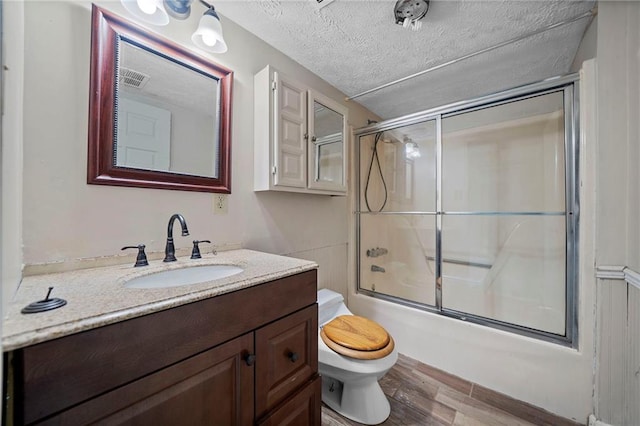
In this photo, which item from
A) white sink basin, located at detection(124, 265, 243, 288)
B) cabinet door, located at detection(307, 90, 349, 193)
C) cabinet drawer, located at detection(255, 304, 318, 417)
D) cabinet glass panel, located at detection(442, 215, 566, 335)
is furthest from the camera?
cabinet glass panel, located at detection(442, 215, 566, 335)

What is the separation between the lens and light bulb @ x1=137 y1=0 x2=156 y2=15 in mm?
941

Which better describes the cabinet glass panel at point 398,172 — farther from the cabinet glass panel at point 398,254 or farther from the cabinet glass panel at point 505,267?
the cabinet glass panel at point 505,267

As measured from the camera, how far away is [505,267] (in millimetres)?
2223

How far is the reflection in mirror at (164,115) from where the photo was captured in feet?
3.28

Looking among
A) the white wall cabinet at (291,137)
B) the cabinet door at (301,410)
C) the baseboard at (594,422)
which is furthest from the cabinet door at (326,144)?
the baseboard at (594,422)

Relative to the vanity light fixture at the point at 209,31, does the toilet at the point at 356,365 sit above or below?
below

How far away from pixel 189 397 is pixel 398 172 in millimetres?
2403

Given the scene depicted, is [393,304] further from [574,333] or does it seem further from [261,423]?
[261,423]

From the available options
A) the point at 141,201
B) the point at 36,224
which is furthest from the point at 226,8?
the point at 36,224

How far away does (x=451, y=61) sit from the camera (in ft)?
5.40


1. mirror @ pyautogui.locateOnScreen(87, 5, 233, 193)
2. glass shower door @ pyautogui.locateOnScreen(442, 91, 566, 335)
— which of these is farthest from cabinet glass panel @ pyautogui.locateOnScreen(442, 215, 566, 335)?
mirror @ pyautogui.locateOnScreen(87, 5, 233, 193)

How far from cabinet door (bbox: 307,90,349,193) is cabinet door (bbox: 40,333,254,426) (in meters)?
1.08

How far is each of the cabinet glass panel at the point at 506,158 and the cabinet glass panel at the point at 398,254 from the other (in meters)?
0.40

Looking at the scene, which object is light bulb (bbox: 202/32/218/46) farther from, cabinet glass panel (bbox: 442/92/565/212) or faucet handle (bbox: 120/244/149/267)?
cabinet glass panel (bbox: 442/92/565/212)
